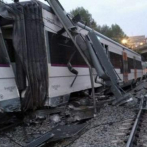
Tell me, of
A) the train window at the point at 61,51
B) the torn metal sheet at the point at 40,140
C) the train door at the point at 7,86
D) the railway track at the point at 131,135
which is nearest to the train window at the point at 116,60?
the train window at the point at 61,51

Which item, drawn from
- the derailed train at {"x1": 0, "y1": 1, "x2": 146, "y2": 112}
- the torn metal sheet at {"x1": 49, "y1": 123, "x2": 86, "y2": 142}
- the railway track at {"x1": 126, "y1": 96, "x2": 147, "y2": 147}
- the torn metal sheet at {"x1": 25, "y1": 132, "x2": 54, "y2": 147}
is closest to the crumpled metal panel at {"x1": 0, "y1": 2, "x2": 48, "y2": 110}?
the derailed train at {"x1": 0, "y1": 1, "x2": 146, "y2": 112}

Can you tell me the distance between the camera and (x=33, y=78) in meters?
7.08

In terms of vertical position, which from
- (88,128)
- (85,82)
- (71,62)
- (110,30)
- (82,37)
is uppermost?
(110,30)

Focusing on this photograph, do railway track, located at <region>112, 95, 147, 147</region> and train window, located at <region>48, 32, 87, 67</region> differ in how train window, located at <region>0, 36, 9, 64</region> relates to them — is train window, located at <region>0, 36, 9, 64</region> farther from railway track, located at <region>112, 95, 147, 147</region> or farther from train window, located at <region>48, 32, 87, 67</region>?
railway track, located at <region>112, 95, 147, 147</region>

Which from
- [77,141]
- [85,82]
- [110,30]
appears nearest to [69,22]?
[85,82]

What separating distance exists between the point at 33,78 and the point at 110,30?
71815 mm

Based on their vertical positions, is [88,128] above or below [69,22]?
below

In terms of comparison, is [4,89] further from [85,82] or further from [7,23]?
[85,82]

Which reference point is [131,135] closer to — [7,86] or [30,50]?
[7,86]

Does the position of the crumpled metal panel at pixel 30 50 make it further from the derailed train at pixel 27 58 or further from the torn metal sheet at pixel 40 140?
the torn metal sheet at pixel 40 140

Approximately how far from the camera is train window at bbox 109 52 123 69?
1434 centimetres

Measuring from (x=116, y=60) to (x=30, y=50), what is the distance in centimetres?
889

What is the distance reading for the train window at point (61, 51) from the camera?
26.1 feet

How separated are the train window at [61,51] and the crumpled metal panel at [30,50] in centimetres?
64
